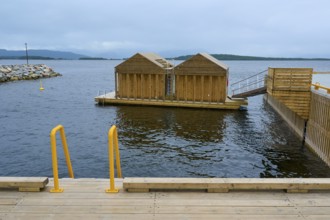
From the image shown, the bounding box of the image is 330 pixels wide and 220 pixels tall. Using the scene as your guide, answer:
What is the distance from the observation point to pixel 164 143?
59.8ft

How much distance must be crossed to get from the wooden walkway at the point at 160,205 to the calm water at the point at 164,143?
25.3 ft

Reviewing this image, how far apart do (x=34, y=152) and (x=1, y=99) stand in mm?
24100

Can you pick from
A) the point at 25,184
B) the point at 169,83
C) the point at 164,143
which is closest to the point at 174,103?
the point at 169,83

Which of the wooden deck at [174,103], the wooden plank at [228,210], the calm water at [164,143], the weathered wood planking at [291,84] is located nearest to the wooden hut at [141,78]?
the wooden deck at [174,103]

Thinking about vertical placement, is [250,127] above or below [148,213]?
below

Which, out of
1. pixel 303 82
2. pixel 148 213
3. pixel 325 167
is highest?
pixel 303 82

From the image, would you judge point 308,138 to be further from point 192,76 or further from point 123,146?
point 192,76

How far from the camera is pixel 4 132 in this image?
20.8 meters

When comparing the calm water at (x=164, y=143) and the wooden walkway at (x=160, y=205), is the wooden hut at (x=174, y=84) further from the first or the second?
the wooden walkway at (x=160, y=205)

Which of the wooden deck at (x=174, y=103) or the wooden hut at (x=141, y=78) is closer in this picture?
the wooden deck at (x=174, y=103)

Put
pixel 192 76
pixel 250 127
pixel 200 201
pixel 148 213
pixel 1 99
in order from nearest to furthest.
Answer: pixel 148 213 < pixel 200 201 < pixel 250 127 < pixel 192 76 < pixel 1 99

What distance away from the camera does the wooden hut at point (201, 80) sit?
1131 inches

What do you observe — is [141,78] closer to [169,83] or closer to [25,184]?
[169,83]

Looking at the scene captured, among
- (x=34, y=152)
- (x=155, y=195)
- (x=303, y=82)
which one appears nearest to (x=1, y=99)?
(x=34, y=152)
